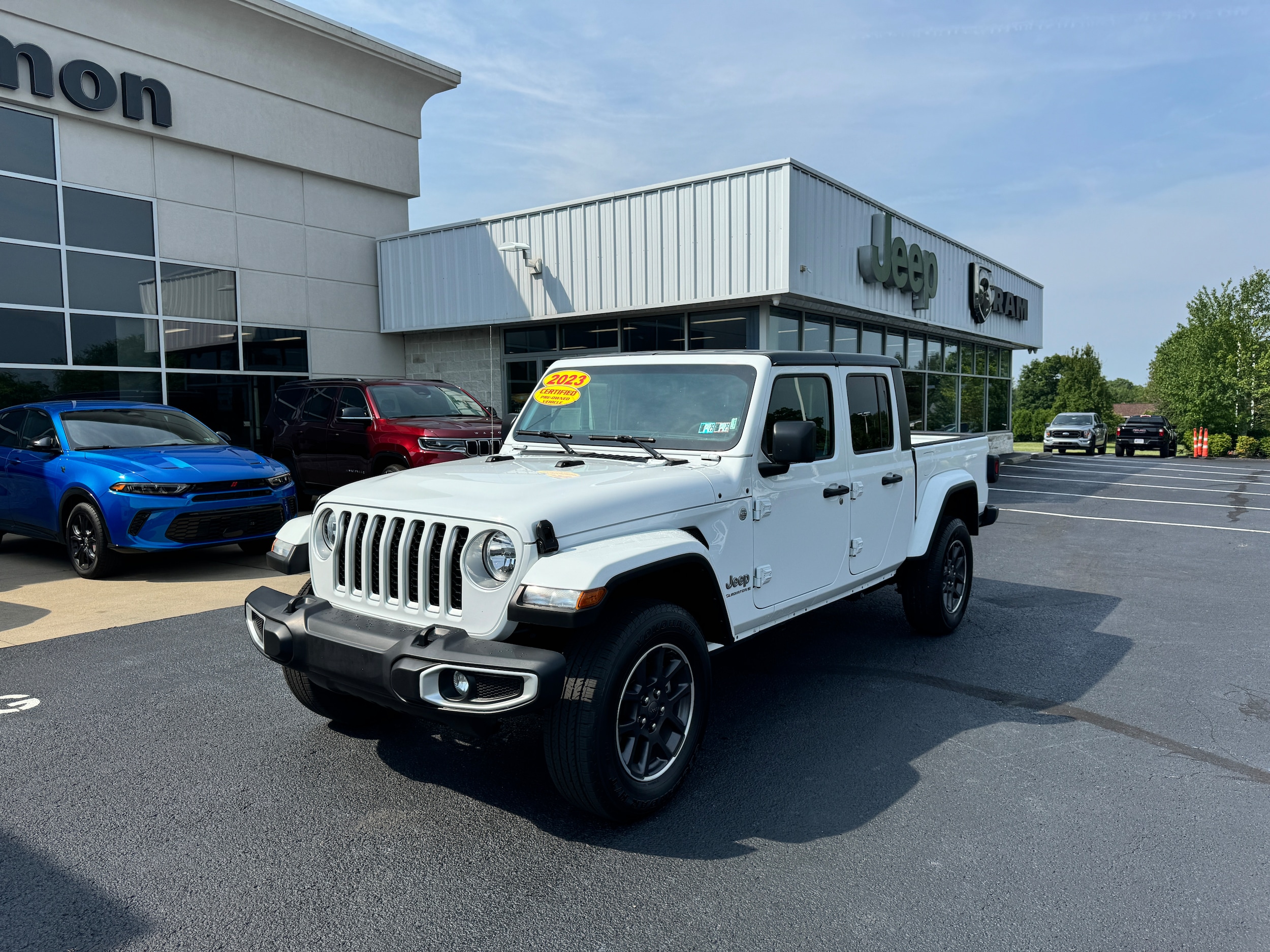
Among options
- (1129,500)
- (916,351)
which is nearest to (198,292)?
(916,351)

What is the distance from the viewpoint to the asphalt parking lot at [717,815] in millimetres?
2721

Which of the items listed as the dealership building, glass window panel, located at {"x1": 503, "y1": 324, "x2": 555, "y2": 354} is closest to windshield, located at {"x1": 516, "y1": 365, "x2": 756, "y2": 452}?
the dealership building

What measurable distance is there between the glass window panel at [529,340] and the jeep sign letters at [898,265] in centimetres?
572

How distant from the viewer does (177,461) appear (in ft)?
26.6

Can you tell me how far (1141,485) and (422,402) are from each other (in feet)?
52.6

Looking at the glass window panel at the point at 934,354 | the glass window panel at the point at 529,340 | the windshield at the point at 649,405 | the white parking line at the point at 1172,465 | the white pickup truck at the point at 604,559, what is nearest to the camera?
the white pickup truck at the point at 604,559

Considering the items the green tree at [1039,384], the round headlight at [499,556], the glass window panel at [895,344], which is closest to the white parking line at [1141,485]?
the glass window panel at [895,344]

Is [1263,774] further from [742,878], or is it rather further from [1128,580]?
[1128,580]

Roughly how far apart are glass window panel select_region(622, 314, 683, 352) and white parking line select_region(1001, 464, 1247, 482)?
41.3 feet

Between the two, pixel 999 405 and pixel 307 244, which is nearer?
pixel 307 244

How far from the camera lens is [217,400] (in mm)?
15094

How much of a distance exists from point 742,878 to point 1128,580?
6764 millimetres

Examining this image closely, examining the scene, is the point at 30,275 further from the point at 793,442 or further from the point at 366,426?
the point at 793,442

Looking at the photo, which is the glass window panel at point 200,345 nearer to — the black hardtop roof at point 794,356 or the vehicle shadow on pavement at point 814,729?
the black hardtop roof at point 794,356
